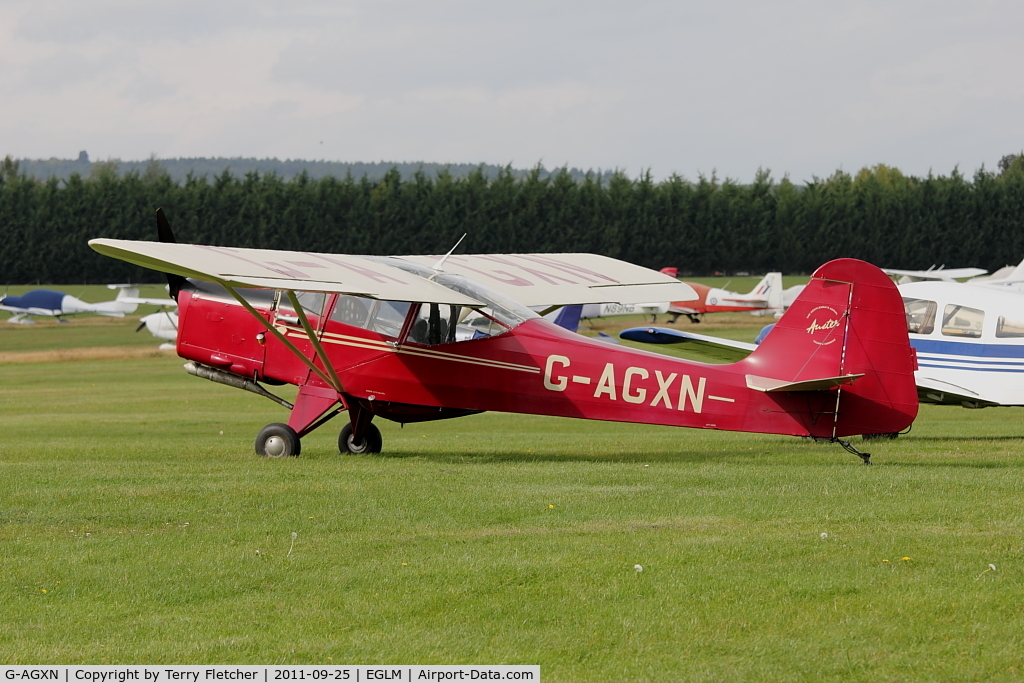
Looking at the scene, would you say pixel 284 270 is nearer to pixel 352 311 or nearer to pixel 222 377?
pixel 352 311

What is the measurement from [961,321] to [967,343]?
0.32 m

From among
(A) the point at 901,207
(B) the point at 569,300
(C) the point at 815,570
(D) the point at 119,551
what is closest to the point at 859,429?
(B) the point at 569,300

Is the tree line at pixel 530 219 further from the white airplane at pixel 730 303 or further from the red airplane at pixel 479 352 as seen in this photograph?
the red airplane at pixel 479 352

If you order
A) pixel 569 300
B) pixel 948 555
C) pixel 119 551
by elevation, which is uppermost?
pixel 569 300

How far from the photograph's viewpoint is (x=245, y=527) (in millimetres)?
7703

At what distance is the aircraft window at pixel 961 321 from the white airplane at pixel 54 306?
157 feet

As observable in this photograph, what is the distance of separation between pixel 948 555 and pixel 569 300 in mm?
6647

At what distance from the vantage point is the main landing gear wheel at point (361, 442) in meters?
12.6

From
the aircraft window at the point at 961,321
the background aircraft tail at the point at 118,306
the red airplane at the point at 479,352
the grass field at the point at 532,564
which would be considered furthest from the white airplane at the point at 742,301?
the grass field at the point at 532,564

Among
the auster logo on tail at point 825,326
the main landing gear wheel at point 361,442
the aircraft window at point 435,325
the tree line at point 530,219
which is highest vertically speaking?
the tree line at point 530,219

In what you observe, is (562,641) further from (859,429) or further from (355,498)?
(859,429)

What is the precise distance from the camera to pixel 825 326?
34.6 ft

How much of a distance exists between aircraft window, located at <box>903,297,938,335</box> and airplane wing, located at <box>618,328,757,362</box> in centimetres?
202

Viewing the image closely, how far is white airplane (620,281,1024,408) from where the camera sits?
13.3 metres
